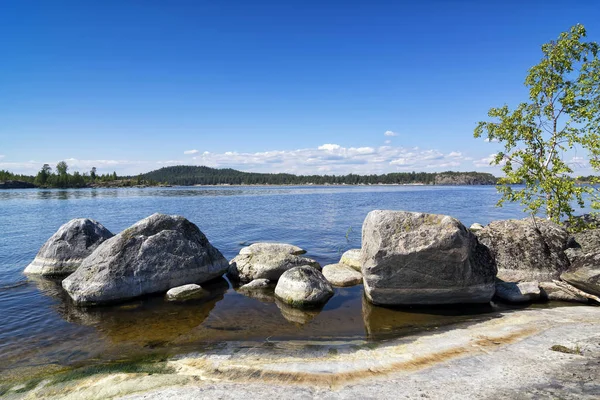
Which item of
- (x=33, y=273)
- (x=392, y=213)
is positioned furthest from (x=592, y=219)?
(x=33, y=273)

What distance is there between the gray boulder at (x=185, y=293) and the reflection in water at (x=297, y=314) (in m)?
3.76

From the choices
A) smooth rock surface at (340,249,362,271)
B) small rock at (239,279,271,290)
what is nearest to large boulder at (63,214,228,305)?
small rock at (239,279,271,290)

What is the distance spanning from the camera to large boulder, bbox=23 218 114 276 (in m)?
16.7

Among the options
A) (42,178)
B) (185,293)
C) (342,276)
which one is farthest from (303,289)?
(42,178)

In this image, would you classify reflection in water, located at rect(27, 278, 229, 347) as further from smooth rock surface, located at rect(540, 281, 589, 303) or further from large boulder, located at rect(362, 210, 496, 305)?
smooth rock surface, located at rect(540, 281, 589, 303)

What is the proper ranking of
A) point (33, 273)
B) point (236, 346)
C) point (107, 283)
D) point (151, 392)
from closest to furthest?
1. point (151, 392)
2. point (236, 346)
3. point (107, 283)
4. point (33, 273)

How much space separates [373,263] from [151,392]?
802 centimetres


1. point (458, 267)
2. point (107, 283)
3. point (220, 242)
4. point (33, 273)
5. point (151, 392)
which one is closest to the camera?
point (151, 392)

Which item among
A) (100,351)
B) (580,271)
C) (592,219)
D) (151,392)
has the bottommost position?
(100,351)

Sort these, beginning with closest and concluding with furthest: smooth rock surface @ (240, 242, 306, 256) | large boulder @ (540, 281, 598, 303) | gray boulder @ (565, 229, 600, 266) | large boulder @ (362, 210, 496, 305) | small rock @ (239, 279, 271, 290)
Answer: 1. large boulder @ (362, 210, 496, 305)
2. large boulder @ (540, 281, 598, 303)
3. gray boulder @ (565, 229, 600, 266)
4. small rock @ (239, 279, 271, 290)
5. smooth rock surface @ (240, 242, 306, 256)

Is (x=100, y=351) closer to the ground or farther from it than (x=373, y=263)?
closer to the ground

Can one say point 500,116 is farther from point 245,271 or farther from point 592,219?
point 245,271

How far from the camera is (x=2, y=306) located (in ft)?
41.8

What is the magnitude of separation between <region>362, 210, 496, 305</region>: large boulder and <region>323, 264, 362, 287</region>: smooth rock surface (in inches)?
108
